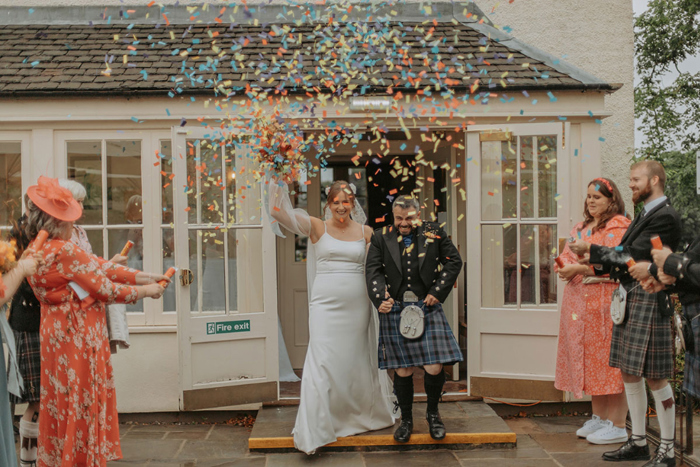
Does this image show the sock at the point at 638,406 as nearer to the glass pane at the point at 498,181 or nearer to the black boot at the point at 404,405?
the black boot at the point at 404,405

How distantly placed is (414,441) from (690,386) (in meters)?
2.00

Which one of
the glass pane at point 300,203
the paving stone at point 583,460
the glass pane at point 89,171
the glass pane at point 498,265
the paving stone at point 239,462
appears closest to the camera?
the paving stone at point 583,460

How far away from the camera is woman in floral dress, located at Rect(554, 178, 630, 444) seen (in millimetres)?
4949

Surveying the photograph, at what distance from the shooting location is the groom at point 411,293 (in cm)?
478

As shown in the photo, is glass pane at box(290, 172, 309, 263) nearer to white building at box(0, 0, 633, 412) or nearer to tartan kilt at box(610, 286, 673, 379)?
white building at box(0, 0, 633, 412)

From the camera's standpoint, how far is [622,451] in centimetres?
461

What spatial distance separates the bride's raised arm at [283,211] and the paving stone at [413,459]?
1820 mm

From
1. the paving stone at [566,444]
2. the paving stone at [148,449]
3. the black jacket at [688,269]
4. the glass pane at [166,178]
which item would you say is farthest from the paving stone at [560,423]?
the glass pane at [166,178]

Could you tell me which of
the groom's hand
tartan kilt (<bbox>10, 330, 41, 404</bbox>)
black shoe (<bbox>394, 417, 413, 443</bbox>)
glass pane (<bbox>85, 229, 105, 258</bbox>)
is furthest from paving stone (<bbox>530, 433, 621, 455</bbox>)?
glass pane (<bbox>85, 229, 105, 258</bbox>)

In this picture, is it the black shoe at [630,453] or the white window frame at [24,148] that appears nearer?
the black shoe at [630,453]

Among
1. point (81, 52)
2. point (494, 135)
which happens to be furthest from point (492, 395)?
point (81, 52)

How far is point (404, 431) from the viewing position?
4.87 m

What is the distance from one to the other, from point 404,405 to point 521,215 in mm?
2118

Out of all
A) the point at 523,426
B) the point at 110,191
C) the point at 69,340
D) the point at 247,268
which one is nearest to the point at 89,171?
the point at 110,191
